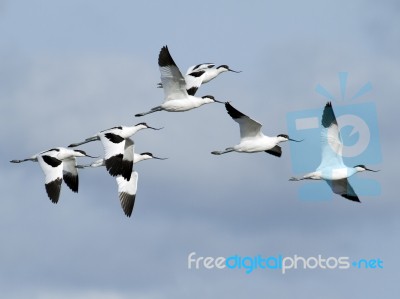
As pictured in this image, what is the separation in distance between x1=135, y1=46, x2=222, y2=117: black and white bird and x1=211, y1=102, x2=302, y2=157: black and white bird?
4.37 feet

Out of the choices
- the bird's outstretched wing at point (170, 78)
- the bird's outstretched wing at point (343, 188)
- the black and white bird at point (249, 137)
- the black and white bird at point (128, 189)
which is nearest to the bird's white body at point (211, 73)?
the black and white bird at point (128, 189)

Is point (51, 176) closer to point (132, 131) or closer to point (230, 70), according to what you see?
point (132, 131)

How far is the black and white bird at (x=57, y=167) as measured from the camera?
40844 millimetres

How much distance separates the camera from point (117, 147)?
127 ft

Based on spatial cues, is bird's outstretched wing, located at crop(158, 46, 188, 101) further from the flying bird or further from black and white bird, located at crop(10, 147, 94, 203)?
black and white bird, located at crop(10, 147, 94, 203)

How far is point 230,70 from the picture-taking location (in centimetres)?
4447

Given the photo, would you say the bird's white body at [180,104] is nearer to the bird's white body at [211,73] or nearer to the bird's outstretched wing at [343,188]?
the bird's white body at [211,73]

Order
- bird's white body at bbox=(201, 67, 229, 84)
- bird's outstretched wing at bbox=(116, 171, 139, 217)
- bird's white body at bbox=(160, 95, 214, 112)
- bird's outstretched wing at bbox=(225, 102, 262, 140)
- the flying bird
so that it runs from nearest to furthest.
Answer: bird's outstretched wing at bbox=(225, 102, 262, 140) < bird's white body at bbox=(160, 95, 214, 112) < the flying bird < bird's outstretched wing at bbox=(116, 171, 139, 217) < bird's white body at bbox=(201, 67, 229, 84)

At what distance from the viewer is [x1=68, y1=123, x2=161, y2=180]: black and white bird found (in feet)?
126

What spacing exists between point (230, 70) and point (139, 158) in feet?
12.2

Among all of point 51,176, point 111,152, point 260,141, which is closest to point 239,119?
point 260,141

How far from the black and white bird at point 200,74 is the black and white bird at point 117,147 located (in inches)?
59.2

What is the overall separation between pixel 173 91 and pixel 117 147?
1.90 metres

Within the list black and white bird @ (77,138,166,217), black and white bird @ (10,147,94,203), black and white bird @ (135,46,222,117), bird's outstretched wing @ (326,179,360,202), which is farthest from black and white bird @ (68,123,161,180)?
bird's outstretched wing @ (326,179,360,202)
